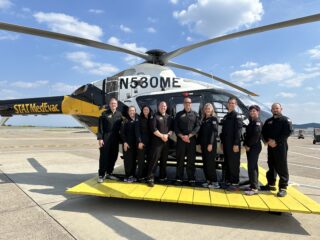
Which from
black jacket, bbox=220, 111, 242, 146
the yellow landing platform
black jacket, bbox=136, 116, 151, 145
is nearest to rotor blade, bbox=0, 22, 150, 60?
black jacket, bbox=136, 116, 151, 145

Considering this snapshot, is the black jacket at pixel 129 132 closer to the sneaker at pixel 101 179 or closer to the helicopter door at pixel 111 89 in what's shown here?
the sneaker at pixel 101 179

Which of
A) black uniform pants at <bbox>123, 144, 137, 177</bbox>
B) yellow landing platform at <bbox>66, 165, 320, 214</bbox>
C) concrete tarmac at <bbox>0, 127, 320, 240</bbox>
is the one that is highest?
black uniform pants at <bbox>123, 144, 137, 177</bbox>

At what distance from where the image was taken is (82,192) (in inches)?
194

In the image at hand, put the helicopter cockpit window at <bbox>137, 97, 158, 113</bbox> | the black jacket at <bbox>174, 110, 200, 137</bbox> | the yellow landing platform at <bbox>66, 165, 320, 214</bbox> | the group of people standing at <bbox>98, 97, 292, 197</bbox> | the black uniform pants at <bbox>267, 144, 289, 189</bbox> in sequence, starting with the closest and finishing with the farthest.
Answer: the yellow landing platform at <bbox>66, 165, 320, 214</bbox> → the black uniform pants at <bbox>267, 144, 289, 189</bbox> → the group of people standing at <bbox>98, 97, 292, 197</bbox> → the black jacket at <bbox>174, 110, 200, 137</bbox> → the helicopter cockpit window at <bbox>137, 97, 158, 113</bbox>

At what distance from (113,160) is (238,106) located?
3.16 meters

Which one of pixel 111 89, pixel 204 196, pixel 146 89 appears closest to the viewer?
pixel 204 196

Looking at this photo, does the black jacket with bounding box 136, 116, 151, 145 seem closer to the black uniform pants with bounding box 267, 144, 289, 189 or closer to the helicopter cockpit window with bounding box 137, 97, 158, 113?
the helicopter cockpit window with bounding box 137, 97, 158, 113

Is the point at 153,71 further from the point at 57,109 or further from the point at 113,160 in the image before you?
the point at 57,109

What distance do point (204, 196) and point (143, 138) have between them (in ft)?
5.73

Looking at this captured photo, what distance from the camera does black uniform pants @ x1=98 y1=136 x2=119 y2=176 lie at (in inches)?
228

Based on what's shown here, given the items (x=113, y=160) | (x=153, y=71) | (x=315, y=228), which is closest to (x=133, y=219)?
(x=113, y=160)

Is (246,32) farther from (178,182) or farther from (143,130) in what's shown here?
(178,182)

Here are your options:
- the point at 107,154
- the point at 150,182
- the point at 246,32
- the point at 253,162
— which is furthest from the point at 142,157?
the point at 246,32

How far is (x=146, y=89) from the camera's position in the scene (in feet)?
22.7
